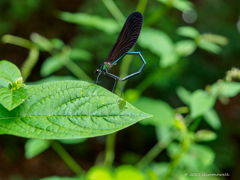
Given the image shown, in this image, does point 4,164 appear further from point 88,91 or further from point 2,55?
point 88,91

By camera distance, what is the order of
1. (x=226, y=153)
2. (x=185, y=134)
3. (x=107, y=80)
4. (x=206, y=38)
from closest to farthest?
(x=185, y=134) → (x=206, y=38) → (x=226, y=153) → (x=107, y=80)

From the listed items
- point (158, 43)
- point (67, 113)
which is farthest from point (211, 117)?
point (67, 113)

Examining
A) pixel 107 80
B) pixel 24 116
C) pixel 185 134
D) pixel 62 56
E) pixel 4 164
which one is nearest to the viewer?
pixel 24 116

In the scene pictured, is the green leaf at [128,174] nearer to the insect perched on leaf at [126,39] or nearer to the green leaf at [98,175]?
the green leaf at [98,175]

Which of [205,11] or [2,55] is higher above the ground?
A: [205,11]

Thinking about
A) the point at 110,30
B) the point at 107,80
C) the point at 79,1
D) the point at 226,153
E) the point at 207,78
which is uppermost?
the point at 79,1

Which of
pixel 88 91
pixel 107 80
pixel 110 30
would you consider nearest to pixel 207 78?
pixel 107 80
